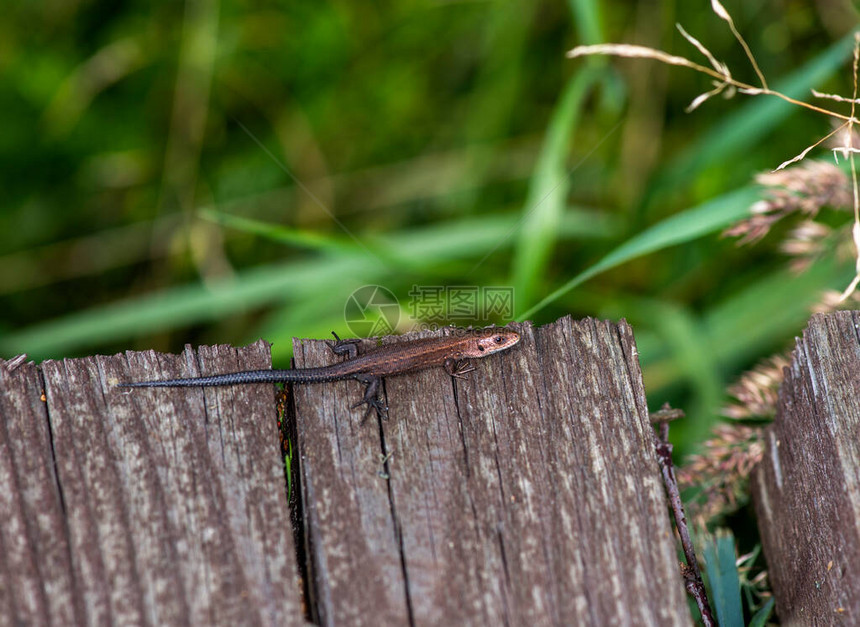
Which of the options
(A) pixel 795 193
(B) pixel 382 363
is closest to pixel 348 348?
(B) pixel 382 363

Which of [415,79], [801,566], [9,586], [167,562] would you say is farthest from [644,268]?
[9,586]

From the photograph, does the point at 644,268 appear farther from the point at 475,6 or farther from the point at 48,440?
the point at 48,440

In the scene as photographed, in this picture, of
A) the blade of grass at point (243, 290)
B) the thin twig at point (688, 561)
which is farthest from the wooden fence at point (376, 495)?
the blade of grass at point (243, 290)

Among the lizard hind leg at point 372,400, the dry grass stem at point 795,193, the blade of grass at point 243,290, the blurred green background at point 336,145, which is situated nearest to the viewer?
the lizard hind leg at point 372,400

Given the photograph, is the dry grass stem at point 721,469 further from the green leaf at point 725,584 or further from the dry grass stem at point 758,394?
the green leaf at point 725,584

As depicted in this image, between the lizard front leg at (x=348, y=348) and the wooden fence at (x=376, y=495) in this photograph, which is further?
the lizard front leg at (x=348, y=348)

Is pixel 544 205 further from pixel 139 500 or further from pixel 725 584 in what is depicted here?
pixel 139 500
